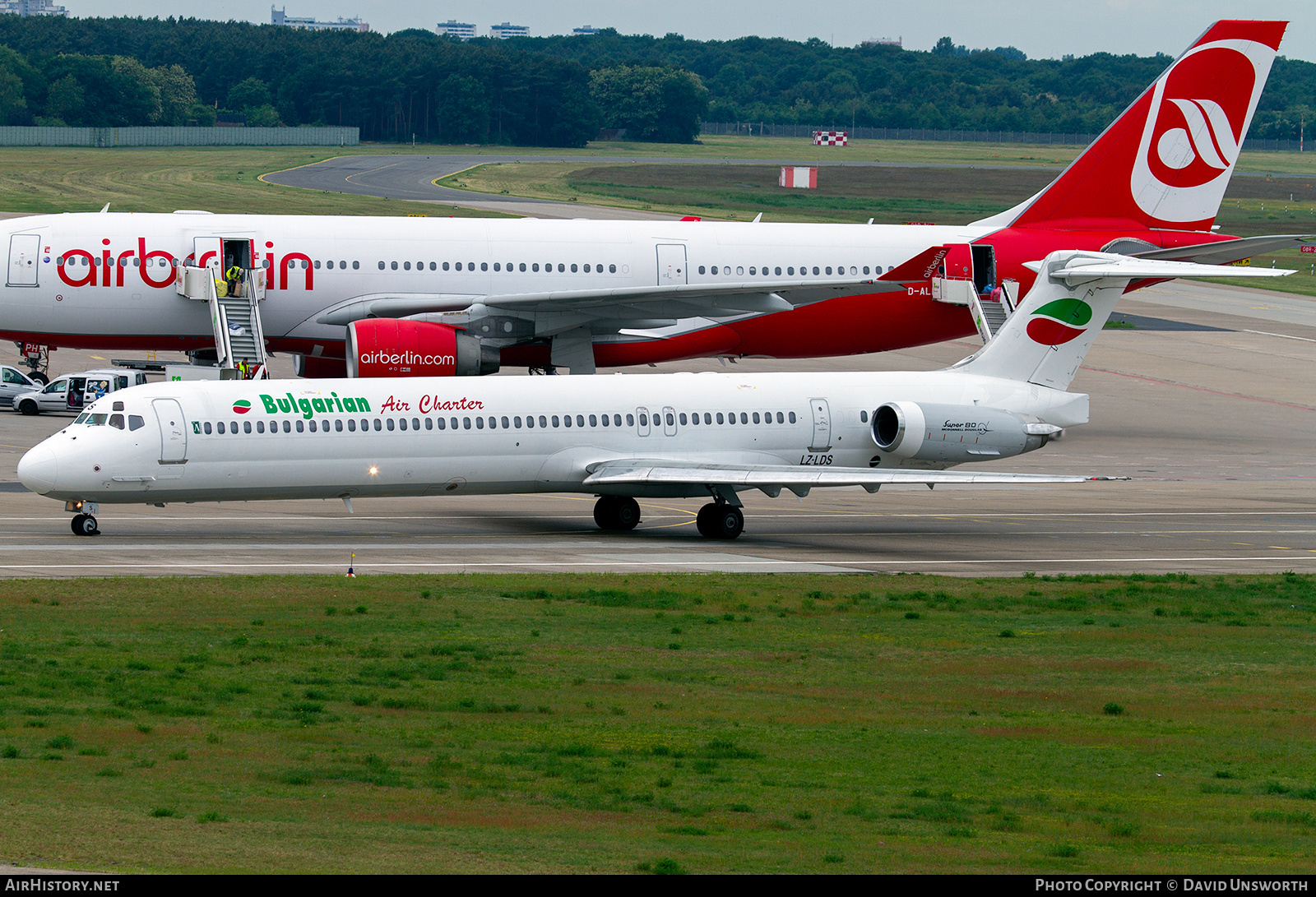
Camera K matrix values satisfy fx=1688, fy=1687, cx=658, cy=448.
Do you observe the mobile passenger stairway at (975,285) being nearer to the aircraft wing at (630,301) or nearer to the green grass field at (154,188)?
the aircraft wing at (630,301)

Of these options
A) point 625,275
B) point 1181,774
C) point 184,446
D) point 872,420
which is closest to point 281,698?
point 1181,774

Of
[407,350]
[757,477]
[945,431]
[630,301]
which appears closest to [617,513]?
[757,477]

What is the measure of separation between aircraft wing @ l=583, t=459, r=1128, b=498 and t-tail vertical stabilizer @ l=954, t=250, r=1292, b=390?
4792mm

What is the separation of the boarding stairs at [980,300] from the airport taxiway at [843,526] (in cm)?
446

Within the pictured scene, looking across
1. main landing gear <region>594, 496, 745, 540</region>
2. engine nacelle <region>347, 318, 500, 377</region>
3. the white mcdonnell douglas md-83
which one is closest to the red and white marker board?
the white mcdonnell douglas md-83

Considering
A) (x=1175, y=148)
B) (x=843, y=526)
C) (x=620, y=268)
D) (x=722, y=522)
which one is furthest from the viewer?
(x=1175, y=148)

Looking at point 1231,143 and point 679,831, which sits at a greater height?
point 1231,143

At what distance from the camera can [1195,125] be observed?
54.6 metres

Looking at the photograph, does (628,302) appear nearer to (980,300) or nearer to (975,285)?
(975,285)

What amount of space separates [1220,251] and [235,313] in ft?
95.3

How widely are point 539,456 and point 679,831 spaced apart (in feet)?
73.9

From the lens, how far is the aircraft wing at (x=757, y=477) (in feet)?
126
